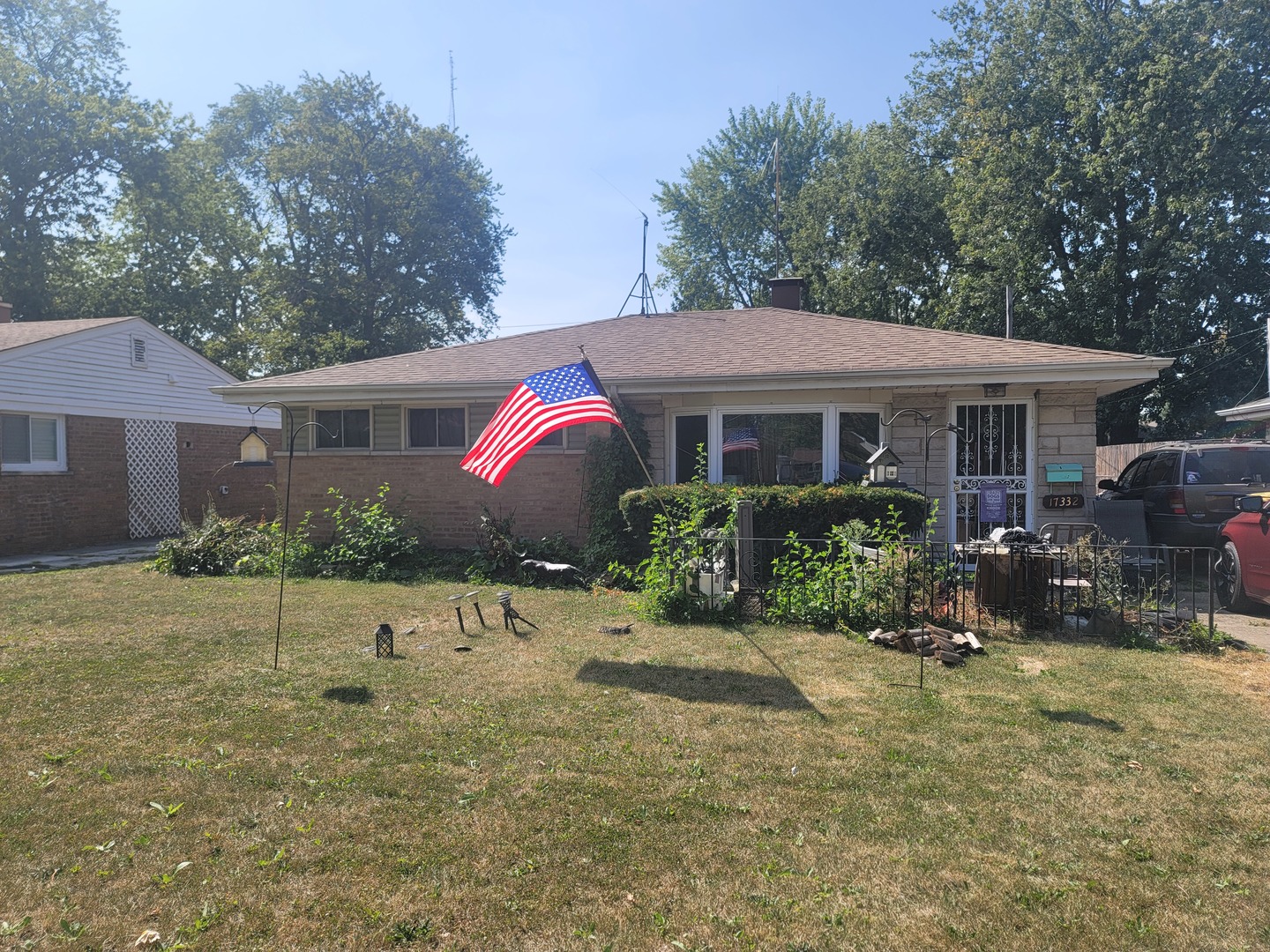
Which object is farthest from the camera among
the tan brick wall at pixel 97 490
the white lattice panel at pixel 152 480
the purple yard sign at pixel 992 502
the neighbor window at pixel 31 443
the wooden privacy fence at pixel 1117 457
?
the wooden privacy fence at pixel 1117 457

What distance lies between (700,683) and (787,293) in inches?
483

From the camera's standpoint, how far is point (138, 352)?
17.2 metres

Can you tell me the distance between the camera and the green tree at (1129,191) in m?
19.2

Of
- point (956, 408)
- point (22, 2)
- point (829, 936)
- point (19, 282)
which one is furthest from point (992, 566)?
point (22, 2)

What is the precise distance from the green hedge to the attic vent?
14.0 meters

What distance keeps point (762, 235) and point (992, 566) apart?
100.0 ft

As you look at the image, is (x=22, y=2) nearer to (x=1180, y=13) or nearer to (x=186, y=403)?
(x=186, y=403)

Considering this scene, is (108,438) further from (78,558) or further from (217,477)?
(78,558)

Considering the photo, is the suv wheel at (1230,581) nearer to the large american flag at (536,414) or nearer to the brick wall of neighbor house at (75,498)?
the large american flag at (536,414)

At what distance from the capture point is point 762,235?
35.5m

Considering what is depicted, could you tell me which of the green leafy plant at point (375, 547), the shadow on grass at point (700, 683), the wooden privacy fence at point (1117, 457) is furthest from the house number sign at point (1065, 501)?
the green leafy plant at point (375, 547)

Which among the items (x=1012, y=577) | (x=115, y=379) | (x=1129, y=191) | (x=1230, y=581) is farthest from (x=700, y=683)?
(x=1129, y=191)

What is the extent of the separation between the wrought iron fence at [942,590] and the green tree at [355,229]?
86.1 ft

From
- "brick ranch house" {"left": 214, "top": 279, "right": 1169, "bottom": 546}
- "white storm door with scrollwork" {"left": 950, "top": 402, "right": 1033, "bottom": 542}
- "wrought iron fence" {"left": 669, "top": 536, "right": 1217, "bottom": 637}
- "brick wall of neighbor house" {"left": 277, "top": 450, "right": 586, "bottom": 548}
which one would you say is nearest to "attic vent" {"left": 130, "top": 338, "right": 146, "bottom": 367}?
"brick ranch house" {"left": 214, "top": 279, "right": 1169, "bottom": 546}
